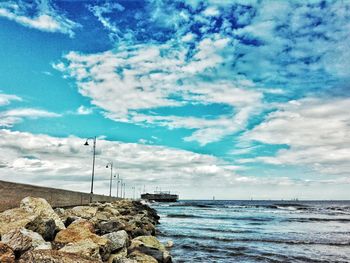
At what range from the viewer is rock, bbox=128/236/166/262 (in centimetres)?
1103

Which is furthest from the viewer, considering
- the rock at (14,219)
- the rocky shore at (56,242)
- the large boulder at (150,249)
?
the large boulder at (150,249)

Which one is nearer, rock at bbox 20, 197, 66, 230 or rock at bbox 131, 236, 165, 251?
rock at bbox 20, 197, 66, 230

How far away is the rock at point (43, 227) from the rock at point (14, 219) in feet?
0.36

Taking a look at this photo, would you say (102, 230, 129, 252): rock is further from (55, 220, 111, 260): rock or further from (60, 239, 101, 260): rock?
(60, 239, 101, 260): rock

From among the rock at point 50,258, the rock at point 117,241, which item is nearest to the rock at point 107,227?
the rock at point 117,241

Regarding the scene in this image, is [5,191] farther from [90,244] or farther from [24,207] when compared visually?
[90,244]

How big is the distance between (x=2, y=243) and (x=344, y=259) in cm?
1315

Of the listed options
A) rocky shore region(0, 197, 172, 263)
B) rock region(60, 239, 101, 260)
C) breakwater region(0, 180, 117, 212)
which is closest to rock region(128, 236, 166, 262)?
rocky shore region(0, 197, 172, 263)

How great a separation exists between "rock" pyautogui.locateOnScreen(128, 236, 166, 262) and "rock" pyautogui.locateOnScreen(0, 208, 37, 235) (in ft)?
10.3

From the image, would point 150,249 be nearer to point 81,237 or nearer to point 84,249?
point 81,237

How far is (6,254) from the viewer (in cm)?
695

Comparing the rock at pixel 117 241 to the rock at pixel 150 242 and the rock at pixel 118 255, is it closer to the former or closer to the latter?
the rock at pixel 118 255

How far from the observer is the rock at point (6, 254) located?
685cm

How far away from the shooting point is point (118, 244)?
34.1ft
